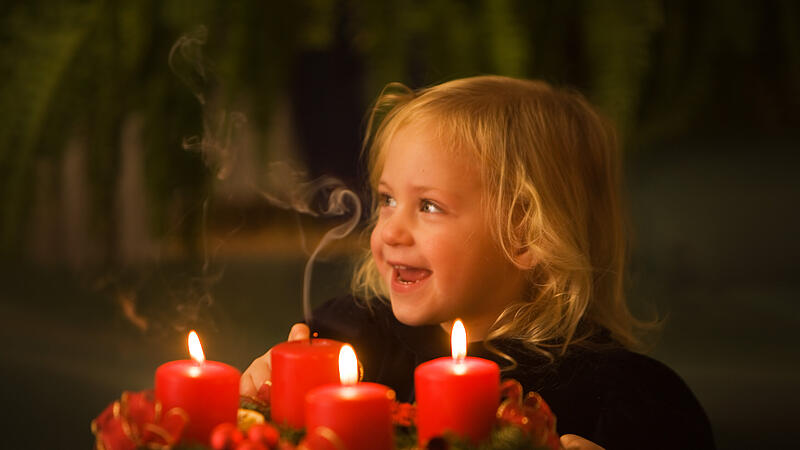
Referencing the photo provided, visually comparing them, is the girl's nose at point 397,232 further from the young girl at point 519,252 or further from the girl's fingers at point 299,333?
the girl's fingers at point 299,333

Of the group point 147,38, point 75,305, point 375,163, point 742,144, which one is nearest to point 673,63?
point 742,144

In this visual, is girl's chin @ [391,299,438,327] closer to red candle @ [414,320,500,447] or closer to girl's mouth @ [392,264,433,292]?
girl's mouth @ [392,264,433,292]

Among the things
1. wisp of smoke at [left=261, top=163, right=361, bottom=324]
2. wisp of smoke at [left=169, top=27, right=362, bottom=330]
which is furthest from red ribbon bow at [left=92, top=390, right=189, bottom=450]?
wisp of smoke at [left=261, top=163, right=361, bottom=324]

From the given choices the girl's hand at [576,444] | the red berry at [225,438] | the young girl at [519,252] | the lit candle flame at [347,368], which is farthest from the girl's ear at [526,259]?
the red berry at [225,438]

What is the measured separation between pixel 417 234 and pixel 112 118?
1.70ft

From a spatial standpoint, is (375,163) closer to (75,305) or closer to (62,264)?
(75,305)

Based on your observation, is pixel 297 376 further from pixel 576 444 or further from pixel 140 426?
pixel 576 444

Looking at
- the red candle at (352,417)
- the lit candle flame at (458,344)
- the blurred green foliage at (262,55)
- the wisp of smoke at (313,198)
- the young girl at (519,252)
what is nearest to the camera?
the red candle at (352,417)

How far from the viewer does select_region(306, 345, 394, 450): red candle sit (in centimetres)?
69

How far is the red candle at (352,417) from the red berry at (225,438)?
6 cm

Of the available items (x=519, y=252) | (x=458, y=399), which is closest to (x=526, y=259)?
(x=519, y=252)

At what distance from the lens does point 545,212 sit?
43.3 inches

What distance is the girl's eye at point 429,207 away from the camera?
1.06 meters

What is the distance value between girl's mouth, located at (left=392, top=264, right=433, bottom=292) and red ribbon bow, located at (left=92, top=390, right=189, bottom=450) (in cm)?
39
